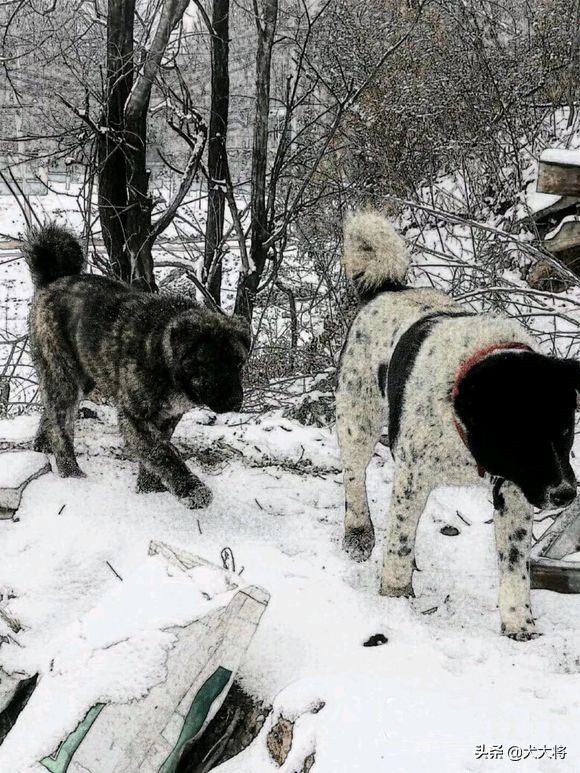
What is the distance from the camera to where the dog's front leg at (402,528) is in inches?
117

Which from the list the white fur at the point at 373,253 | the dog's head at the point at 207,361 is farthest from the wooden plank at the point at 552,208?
the dog's head at the point at 207,361

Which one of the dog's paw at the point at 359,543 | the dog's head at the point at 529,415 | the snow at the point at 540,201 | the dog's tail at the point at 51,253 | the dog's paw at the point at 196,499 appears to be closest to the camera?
the dog's head at the point at 529,415

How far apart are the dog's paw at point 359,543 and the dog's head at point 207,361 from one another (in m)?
0.92

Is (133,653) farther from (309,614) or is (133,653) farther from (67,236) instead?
(67,236)

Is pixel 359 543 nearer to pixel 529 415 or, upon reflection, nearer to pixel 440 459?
pixel 440 459

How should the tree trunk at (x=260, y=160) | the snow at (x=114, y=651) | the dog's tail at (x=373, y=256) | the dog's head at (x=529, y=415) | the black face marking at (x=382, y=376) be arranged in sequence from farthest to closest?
the tree trunk at (x=260, y=160) < the dog's tail at (x=373, y=256) < the black face marking at (x=382, y=376) < the dog's head at (x=529, y=415) < the snow at (x=114, y=651)

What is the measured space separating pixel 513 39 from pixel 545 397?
31.6ft

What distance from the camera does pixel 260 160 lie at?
667 cm

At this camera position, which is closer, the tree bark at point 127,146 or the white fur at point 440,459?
the white fur at point 440,459

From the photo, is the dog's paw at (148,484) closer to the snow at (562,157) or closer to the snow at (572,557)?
the snow at (572,557)

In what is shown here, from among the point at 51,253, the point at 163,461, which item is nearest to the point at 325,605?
the point at 163,461

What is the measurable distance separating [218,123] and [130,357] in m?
3.61

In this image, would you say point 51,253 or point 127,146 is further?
point 127,146

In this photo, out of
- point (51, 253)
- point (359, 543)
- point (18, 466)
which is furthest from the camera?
point (51, 253)
